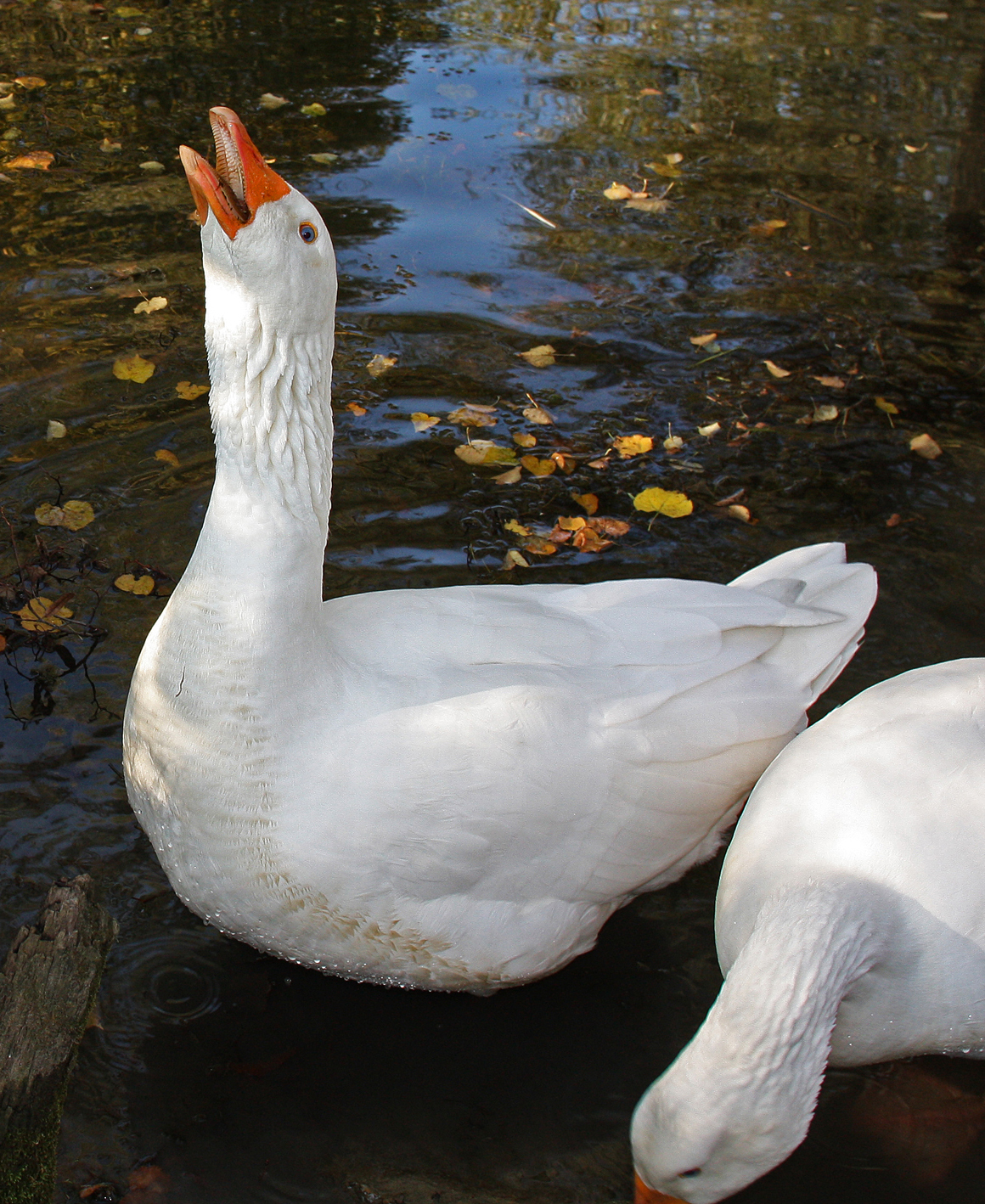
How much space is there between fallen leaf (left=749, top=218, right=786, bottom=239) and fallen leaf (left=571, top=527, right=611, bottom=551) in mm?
3402

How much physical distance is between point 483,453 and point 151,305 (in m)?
2.08

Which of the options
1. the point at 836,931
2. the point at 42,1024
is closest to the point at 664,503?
the point at 836,931

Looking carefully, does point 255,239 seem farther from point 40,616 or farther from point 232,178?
point 40,616

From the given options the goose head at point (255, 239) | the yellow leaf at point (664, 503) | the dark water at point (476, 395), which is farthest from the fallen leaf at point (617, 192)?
the goose head at point (255, 239)

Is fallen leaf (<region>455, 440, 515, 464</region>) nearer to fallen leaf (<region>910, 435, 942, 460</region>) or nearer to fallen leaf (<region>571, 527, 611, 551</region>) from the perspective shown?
fallen leaf (<region>571, 527, 611, 551</region>)

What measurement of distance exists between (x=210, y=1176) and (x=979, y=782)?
223 cm

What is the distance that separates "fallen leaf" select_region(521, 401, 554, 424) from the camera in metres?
5.56

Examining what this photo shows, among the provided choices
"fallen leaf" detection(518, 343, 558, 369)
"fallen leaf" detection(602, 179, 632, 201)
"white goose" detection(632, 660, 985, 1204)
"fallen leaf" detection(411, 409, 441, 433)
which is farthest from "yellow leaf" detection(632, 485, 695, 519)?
"fallen leaf" detection(602, 179, 632, 201)

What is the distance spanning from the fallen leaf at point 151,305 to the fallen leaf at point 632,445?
2502 mm

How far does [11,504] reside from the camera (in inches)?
186

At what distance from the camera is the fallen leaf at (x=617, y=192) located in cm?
763

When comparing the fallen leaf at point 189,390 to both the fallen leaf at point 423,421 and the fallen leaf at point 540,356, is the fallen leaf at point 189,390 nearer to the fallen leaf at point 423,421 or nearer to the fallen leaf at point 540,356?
the fallen leaf at point 423,421

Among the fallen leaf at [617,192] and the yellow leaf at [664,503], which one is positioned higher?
the fallen leaf at [617,192]

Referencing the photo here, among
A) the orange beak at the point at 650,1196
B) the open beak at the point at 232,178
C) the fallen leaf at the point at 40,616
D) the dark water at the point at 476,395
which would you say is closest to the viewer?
the open beak at the point at 232,178
